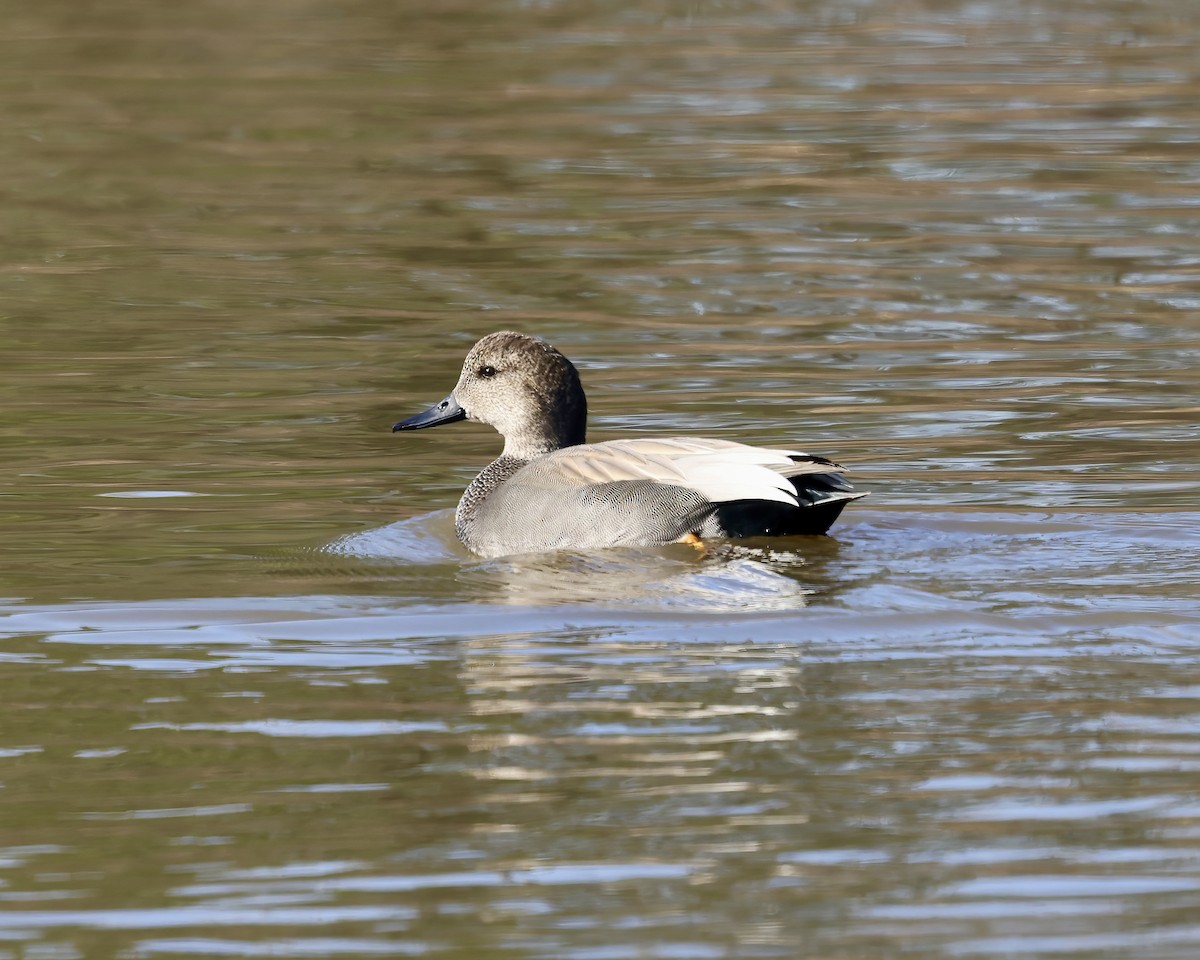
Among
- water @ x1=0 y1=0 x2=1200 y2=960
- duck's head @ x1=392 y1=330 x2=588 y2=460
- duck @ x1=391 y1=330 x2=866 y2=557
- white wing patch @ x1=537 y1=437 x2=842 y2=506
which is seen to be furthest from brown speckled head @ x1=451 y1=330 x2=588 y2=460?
white wing patch @ x1=537 y1=437 x2=842 y2=506

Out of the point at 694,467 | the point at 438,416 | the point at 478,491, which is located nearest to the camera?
the point at 694,467

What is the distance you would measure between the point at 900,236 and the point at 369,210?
3816 millimetres

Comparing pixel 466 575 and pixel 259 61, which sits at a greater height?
pixel 259 61

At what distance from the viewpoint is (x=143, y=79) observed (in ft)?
66.8

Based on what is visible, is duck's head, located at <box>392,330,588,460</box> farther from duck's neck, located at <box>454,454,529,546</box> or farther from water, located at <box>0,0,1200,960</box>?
water, located at <box>0,0,1200,960</box>

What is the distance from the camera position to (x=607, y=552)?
8156 mm

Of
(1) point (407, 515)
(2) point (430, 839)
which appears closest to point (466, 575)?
(1) point (407, 515)

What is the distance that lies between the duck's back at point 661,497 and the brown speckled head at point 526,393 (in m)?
0.74

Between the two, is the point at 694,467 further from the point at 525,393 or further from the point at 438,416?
the point at 438,416

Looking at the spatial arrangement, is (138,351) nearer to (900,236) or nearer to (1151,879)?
(900,236)

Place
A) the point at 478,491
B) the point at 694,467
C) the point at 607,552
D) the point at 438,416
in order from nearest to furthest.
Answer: the point at 694,467 < the point at 607,552 < the point at 478,491 < the point at 438,416

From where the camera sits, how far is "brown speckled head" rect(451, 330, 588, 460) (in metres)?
9.24

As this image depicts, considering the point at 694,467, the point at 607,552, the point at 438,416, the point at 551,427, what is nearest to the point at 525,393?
the point at 551,427

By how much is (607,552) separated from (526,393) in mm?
1341
